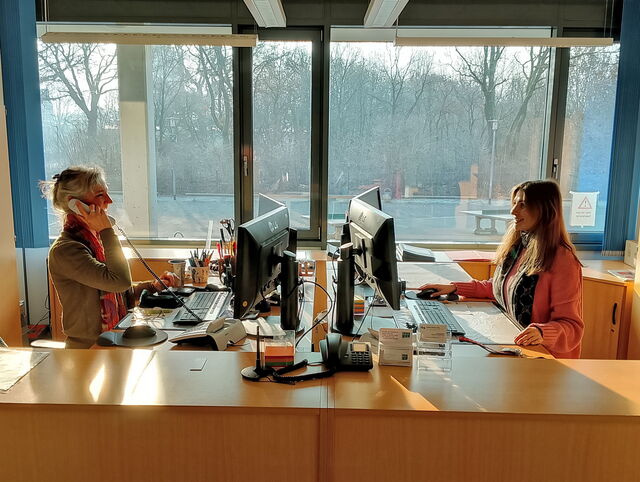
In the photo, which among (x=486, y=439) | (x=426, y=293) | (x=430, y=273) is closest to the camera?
(x=486, y=439)

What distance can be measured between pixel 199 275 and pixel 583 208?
10.4 feet

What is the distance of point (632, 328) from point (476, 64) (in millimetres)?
2218

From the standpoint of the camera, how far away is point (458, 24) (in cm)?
416

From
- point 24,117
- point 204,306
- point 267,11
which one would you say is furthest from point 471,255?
point 24,117

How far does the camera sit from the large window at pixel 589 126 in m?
4.23

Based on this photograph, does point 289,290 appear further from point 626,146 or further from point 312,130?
point 626,146

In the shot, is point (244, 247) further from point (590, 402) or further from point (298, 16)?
point (298, 16)

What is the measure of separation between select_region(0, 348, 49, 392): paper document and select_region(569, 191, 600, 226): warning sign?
403 centimetres

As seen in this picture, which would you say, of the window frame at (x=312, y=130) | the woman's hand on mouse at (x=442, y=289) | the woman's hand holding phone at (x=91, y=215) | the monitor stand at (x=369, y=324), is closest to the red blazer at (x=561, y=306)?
the woman's hand on mouse at (x=442, y=289)

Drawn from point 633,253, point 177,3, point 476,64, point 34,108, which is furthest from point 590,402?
point 34,108

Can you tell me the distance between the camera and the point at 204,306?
250cm

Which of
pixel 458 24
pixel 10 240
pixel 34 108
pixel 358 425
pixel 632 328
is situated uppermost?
pixel 458 24

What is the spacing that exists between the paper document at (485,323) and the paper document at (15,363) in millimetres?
1515

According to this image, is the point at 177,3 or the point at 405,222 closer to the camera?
the point at 177,3
